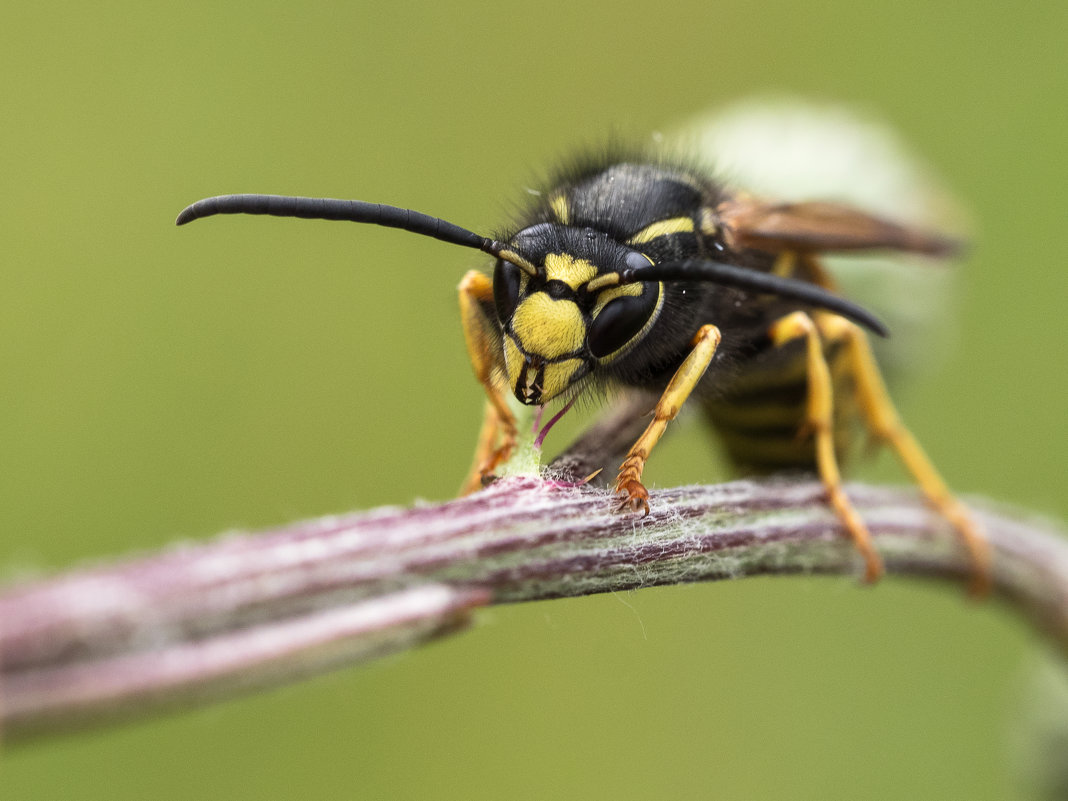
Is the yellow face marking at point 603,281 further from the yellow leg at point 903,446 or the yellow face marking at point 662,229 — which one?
the yellow leg at point 903,446

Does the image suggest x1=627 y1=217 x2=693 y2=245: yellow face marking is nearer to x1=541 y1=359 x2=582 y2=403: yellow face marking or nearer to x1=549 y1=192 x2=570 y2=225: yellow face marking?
x1=549 y1=192 x2=570 y2=225: yellow face marking

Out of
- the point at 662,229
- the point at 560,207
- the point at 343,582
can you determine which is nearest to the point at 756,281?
the point at 662,229

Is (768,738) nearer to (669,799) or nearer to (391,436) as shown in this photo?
(669,799)

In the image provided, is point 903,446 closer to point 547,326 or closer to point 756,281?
point 756,281

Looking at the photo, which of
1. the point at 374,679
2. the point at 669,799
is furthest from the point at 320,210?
the point at 669,799

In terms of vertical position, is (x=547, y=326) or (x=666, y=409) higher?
(x=547, y=326)


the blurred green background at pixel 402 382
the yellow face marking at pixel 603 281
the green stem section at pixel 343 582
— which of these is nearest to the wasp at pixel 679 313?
the yellow face marking at pixel 603 281
